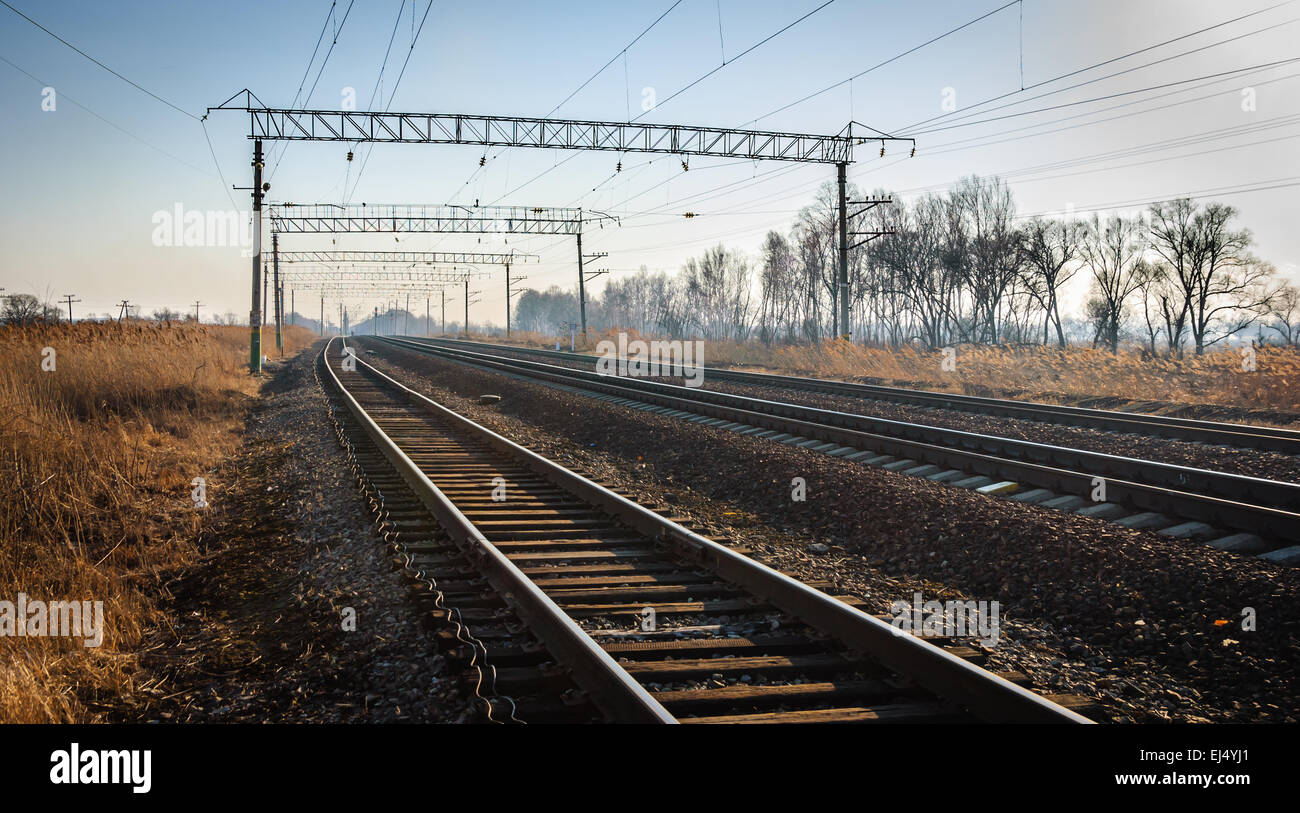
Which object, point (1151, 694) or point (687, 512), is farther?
point (687, 512)

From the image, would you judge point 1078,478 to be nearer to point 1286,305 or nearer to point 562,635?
point 562,635

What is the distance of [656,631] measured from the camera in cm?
462

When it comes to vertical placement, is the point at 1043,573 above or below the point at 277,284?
below

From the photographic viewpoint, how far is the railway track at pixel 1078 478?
19.9ft

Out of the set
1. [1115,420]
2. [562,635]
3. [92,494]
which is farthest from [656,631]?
[1115,420]

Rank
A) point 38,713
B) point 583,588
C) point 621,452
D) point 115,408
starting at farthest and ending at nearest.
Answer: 1. point 115,408
2. point 621,452
3. point 583,588
4. point 38,713

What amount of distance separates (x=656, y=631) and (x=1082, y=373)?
1966 cm

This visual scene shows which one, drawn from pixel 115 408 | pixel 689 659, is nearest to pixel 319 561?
pixel 689 659

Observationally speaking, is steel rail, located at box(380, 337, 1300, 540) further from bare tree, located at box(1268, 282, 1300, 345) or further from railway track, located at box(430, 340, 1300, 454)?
bare tree, located at box(1268, 282, 1300, 345)

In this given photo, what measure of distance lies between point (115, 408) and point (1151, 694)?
14991mm

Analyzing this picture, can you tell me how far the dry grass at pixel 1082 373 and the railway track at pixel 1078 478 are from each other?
8690mm

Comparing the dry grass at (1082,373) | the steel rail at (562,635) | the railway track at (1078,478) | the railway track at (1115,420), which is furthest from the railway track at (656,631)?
the dry grass at (1082,373)
